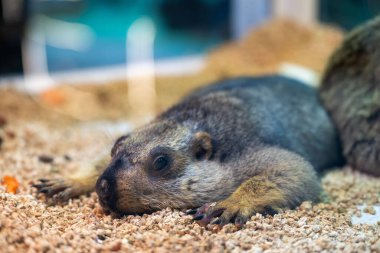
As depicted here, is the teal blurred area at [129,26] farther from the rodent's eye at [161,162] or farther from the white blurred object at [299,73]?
the rodent's eye at [161,162]

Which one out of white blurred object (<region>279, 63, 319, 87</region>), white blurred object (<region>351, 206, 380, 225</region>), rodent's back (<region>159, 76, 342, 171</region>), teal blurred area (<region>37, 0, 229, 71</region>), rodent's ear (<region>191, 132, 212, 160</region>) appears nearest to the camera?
white blurred object (<region>351, 206, 380, 225</region>)

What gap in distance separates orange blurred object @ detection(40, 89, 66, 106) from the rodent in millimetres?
3985

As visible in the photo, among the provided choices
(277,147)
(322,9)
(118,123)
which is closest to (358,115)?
(277,147)

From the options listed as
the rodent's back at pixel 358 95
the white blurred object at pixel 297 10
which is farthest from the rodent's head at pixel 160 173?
the white blurred object at pixel 297 10

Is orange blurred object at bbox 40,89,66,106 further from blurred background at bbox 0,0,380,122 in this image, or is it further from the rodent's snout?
the rodent's snout

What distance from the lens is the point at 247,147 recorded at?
14.0 ft

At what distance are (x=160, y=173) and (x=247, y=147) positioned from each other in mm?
878

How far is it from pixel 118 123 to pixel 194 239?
4.83 m

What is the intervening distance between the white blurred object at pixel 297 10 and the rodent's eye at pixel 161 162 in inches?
259

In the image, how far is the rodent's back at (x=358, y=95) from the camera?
16.6 ft

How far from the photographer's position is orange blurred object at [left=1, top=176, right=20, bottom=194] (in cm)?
417

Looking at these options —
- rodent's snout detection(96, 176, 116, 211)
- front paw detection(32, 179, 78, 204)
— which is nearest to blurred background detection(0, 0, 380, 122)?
front paw detection(32, 179, 78, 204)

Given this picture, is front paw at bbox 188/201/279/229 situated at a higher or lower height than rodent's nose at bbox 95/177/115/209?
lower

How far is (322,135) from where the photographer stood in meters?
5.28
